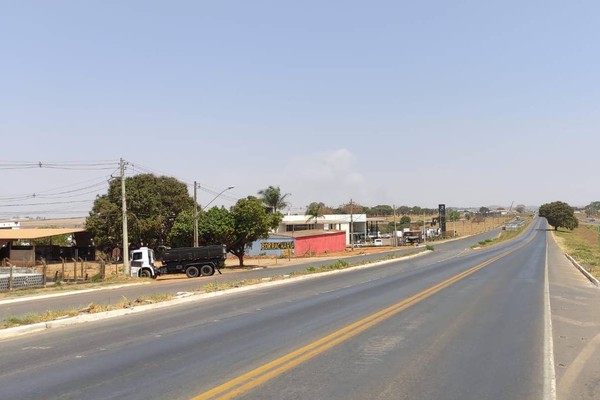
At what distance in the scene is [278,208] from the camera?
99938 millimetres

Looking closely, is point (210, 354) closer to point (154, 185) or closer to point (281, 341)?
point (281, 341)

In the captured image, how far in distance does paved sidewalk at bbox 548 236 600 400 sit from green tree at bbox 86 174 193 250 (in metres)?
47.4

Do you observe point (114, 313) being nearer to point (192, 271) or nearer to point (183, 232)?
point (192, 271)

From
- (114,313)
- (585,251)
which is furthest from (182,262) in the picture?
(585,251)

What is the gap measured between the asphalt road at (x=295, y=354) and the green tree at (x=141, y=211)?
4666 centimetres

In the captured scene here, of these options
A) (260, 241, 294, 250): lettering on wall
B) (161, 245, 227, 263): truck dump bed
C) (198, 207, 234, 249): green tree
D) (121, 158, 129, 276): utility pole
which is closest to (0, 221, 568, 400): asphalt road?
(121, 158, 129, 276): utility pole

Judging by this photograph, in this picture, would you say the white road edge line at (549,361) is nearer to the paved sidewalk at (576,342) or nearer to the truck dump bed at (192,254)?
the paved sidewalk at (576,342)

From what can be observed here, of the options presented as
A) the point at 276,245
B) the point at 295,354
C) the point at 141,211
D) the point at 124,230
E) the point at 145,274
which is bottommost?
the point at 145,274

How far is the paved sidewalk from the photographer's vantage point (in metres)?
7.03

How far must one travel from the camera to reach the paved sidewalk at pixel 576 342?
277 inches

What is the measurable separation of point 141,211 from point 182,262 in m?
24.8

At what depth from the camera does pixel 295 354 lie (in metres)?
8.61

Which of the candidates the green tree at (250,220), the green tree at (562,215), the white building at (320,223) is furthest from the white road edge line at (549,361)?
the green tree at (562,215)

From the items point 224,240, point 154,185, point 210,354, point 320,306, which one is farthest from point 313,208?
point 210,354
